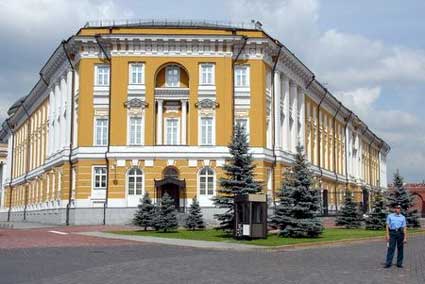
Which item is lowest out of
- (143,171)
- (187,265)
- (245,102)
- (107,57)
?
(187,265)

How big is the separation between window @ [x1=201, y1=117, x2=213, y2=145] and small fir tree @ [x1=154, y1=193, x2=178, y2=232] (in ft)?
40.9

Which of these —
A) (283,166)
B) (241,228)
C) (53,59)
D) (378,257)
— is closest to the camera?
(378,257)

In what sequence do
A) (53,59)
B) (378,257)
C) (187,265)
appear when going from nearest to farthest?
(187,265) < (378,257) < (53,59)

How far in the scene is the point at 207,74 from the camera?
161ft

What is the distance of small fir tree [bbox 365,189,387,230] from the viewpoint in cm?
4062

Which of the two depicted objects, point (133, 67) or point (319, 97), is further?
point (319, 97)

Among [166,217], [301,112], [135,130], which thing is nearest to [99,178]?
[135,130]

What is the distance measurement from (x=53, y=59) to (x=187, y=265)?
134ft

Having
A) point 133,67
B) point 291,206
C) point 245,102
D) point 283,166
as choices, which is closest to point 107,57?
point 133,67

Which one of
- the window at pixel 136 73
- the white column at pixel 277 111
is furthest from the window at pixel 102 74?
the white column at pixel 277 111

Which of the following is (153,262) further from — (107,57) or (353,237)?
(107,57)

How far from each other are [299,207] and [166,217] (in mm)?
8207

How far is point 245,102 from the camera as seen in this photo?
161 ft

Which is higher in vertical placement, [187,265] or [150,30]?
[150,30]
